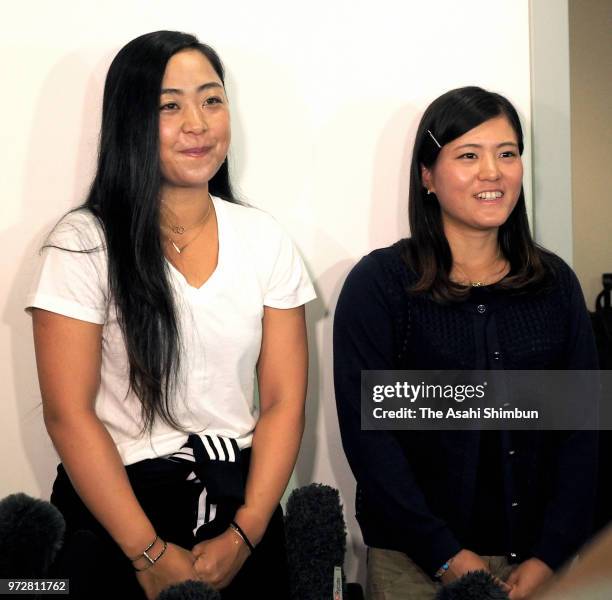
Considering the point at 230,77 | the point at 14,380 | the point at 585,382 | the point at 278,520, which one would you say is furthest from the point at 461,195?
the point at 14,380

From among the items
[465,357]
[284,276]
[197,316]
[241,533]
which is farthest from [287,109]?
[241,533]

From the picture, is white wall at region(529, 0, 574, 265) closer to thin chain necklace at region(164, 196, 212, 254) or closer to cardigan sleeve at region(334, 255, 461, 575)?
cardigan sleeve at region(334, 255, 461, 575)

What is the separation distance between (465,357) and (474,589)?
0.45 m

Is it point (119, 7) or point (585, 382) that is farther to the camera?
point (119, 7)

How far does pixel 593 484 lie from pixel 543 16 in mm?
1037

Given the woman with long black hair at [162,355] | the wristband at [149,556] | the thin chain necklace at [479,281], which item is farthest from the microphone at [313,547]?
the thin chain necklace at [479,281]

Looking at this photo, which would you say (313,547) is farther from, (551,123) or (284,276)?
(551,123)

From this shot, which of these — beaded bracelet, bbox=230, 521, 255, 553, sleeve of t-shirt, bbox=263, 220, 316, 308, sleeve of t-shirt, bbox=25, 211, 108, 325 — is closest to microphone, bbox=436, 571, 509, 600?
beaded bracelet, bbox=230, 521, 255, 553

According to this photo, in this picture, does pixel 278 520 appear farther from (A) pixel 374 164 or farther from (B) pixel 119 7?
(B) pixel 119 7

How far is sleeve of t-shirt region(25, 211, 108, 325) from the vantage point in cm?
142

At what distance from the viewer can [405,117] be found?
184 centimetres

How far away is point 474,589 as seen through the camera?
1306mm

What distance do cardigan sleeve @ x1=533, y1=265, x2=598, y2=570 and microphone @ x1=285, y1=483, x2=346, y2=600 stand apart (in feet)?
1.28

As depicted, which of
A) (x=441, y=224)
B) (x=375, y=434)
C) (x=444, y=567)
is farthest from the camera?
(x=441, y=224)
